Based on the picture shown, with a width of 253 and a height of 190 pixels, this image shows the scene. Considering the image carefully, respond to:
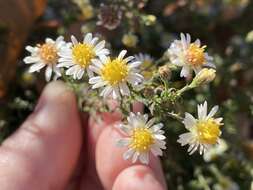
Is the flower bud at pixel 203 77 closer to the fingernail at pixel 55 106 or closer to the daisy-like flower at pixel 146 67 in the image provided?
the daisy-like flower at pixel 146 67

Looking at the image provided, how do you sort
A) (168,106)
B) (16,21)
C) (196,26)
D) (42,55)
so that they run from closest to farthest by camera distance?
(168,106)
(42,55)
(16,21)
(196,26)

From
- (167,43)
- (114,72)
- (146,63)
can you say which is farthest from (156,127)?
(167,43)

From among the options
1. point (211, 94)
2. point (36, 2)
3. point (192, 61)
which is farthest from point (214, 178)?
point (36, 2)

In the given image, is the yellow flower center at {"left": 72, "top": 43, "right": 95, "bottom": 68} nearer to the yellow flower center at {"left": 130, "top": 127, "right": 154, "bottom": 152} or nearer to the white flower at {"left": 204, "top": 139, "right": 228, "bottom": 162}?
the yellow flower center at {"left": 130, "top": 127, "right": 154, "bottom": 152}

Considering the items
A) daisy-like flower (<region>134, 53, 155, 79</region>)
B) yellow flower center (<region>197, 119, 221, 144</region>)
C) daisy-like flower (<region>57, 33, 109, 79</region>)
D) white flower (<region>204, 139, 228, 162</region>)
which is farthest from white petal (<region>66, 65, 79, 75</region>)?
white flower (<region>204, 139, 228, 162</region>)

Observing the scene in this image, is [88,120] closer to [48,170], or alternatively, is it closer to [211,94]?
[48,170]

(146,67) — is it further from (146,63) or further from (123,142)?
(123,142)

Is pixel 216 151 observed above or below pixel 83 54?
below
